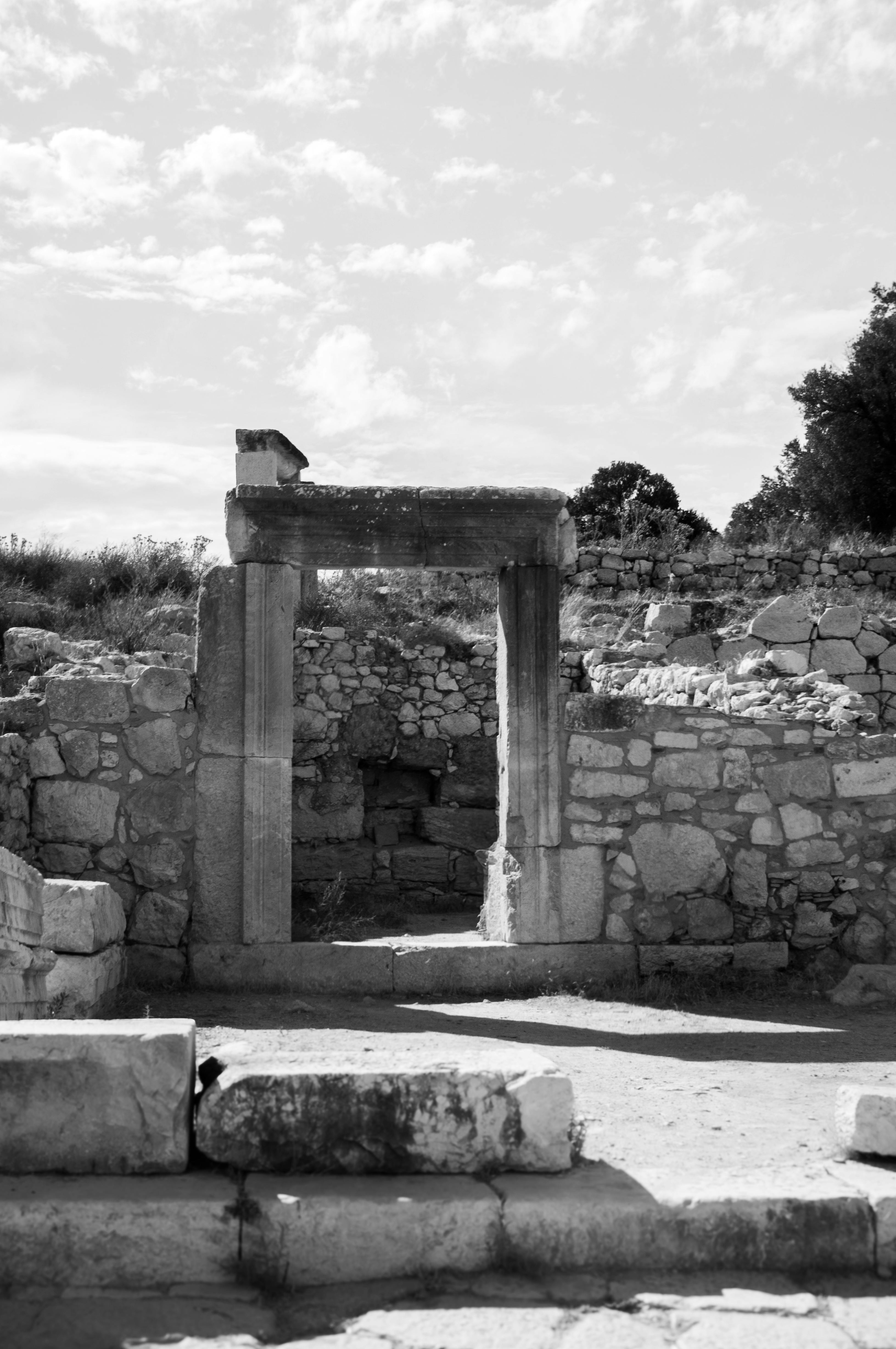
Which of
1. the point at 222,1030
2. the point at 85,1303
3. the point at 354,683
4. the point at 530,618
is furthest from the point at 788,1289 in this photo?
the point at 354,683

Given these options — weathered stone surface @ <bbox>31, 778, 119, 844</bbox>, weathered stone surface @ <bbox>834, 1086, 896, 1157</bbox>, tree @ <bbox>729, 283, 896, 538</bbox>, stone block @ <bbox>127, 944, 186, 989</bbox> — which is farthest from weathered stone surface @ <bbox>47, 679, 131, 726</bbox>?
tree @ <bbox>729, 283, 896, 538</bbox>

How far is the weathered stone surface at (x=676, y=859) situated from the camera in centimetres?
734

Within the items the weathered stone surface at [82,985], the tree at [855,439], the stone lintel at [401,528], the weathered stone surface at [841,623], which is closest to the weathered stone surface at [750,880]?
the stone lintel at [401,528]

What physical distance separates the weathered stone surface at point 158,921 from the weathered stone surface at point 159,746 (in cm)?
77

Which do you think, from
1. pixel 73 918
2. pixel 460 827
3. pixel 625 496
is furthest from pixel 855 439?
pixel 73 918

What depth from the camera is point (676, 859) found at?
736cm

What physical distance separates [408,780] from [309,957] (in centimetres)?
548

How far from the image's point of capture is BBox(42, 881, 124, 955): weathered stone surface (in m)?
5.86

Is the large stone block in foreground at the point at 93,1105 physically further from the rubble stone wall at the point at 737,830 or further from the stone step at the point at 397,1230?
the rubble stone wall at the point at 737,830

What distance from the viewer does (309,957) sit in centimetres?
703

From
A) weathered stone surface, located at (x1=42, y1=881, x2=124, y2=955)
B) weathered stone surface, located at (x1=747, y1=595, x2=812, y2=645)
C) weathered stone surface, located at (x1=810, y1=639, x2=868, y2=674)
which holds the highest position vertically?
weathered stone surface, located at (x1=747, y1=595, x2=812, y2=645)

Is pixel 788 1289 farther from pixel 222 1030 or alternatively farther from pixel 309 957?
pixel 309 957

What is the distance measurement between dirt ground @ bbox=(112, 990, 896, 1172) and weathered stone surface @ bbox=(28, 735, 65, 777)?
1.55 metres

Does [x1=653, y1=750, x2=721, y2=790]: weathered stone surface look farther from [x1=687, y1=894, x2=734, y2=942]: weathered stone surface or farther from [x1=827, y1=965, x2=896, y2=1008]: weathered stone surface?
[x1=827, y1=965, x2=896, y2=1008]: weathered stone surface
